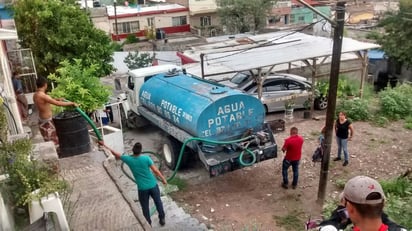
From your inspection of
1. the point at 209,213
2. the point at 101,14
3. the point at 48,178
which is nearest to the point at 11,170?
the point at 48,178

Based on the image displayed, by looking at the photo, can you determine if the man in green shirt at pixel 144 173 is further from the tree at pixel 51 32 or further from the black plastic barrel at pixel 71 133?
the tree at pixel 51 32

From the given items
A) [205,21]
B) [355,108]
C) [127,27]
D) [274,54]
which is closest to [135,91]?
[274,54]

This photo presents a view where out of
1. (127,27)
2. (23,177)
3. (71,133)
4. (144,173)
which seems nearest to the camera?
(23,177)

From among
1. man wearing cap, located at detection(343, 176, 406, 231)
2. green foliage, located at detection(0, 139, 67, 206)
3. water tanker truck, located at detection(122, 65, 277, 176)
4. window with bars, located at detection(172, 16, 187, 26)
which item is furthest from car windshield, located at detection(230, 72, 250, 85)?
window with bars, located at detection(172, 16, 187, 26)

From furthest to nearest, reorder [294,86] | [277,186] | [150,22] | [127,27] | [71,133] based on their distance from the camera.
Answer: [150,22] < [127,27] < [294,86] < [277,186] < [71,133]

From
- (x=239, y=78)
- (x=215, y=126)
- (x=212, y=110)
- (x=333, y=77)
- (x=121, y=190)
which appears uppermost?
(x=333, y=77)

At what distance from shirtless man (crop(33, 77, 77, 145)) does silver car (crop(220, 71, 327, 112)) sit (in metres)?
7.61

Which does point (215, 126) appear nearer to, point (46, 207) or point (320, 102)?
point (46, 207)

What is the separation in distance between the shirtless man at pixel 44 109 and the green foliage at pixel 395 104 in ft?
34.6

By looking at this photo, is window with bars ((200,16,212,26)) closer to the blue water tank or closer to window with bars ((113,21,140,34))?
window with bars ((113,21,140,34))

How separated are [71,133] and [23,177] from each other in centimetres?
304

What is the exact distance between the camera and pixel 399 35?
22234 mm

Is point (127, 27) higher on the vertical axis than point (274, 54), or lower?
lower

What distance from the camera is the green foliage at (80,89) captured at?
745 cm
